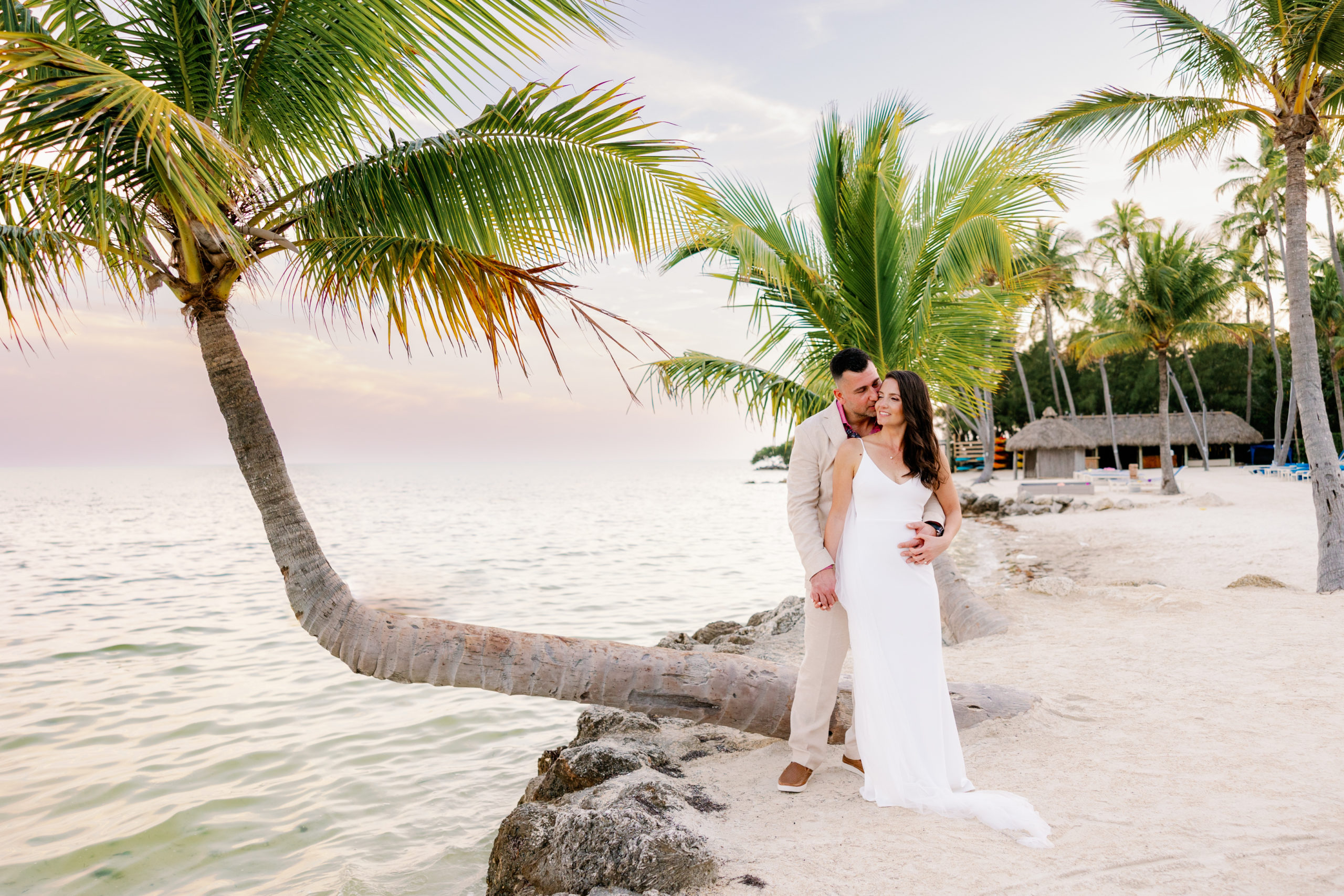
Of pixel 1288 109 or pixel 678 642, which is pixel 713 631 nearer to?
pixel 678 642

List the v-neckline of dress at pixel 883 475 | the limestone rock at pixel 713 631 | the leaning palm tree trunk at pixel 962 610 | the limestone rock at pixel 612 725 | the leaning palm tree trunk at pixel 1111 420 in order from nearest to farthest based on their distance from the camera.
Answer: the v-neckline of dress at pixel 883 475, the limestone rock at pixel 612 725, the leaning palm tree trunk at pixel 962 610, the limestone rock at pixel 713 631, the leaning palm tree trunk at pixel 1111 420

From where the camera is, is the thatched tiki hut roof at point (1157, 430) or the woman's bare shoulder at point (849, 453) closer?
the woman's bare shoulder at point (849, 453)

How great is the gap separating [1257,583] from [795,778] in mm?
7664

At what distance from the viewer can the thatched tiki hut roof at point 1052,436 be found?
33.3m

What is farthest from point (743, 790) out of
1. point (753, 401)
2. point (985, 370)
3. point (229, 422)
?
point (985, 370)

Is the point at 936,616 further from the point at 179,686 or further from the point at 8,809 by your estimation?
the point at 179,686

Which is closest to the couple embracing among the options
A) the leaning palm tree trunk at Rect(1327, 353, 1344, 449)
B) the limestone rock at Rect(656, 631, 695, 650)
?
the limestone rock at Rect(656, 631, 695, 650)

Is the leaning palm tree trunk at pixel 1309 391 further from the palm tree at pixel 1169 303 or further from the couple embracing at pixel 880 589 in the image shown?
the palm tree at pixel 1169 303

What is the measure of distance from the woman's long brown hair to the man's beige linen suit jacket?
0.79 feet

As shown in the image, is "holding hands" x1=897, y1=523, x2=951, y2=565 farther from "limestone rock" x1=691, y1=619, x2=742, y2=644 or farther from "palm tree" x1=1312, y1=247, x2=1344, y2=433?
"palm tree" x1=1312, y1=247, x2=1344, y2=433

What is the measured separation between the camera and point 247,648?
1001 cm

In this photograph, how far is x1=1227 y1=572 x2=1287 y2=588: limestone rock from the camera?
838 cm

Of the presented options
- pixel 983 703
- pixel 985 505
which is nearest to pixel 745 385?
pixel 983 703

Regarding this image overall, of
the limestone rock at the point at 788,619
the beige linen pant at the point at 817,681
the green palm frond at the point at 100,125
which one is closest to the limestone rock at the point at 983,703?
the beige linen pant at the point at 817,681
